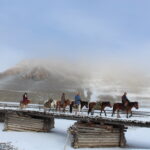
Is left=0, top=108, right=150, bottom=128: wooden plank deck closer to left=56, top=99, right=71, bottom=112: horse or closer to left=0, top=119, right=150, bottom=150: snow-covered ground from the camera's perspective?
left=0, top=119, right=150, bottom=150: snow-covered ground

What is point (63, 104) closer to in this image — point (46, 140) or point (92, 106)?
point (92, 106)

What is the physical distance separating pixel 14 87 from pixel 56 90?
34.2 ft

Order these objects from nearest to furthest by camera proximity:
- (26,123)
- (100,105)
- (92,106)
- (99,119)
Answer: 1. (99,119)
2. (100,105)
3. (92,106)
4. (26,123)

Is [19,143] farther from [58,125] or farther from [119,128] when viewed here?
[58,125]

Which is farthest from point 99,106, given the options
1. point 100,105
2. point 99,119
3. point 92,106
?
point 99,119

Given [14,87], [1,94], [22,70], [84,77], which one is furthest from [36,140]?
[22,70]

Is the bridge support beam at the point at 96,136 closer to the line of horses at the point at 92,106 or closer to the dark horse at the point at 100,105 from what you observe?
the line of horses at the point at 92,106

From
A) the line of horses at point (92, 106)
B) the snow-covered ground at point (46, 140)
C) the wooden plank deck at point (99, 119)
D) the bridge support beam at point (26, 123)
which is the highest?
the line of horses at point (92, 106)

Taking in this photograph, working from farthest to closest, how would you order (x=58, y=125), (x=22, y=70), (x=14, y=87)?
1. (x=22, y=70)
2. (x=14, y=87)
3. (x=58, y=125)

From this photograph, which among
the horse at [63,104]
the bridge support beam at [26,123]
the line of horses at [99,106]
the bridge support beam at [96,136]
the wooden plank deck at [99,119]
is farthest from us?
the horse at [63,104]

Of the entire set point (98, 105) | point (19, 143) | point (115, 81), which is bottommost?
point (19, 143)

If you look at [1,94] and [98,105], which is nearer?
[98,105]

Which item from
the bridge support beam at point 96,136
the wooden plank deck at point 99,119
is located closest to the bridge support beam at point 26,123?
the wooden plank deck at point 99,119

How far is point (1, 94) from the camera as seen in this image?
240 feet
